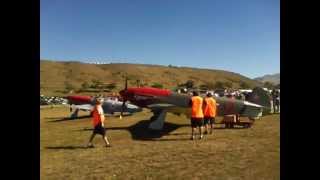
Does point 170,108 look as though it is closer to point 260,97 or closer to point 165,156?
point 260,97

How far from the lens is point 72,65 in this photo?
148 meters

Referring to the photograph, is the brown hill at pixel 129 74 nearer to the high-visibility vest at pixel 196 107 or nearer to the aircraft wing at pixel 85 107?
the aircraft wing at pixel 85 107

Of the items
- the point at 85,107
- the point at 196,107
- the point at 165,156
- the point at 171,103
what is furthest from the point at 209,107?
the point at 85,107

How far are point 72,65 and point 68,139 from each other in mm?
135062

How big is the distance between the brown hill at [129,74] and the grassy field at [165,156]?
326ft

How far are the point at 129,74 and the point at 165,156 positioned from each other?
131974mm

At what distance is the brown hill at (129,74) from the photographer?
12481 cm

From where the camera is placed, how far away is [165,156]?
12031 millimetres

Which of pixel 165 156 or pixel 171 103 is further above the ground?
pixel 171 103
